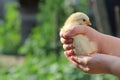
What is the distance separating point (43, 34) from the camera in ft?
21.3

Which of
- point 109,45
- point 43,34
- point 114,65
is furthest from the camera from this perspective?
point 43,34

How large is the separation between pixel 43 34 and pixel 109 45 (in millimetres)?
3610

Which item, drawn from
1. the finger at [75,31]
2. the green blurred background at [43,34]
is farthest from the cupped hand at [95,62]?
the green blurred background at [43,34]

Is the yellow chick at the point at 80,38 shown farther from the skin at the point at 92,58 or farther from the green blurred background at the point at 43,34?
the green blurred background at the point at 43,34

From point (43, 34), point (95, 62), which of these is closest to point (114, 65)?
point (95, 62)

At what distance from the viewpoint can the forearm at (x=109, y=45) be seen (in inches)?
113

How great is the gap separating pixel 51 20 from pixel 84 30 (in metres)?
3.86

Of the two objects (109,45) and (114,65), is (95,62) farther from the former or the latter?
(109,45)

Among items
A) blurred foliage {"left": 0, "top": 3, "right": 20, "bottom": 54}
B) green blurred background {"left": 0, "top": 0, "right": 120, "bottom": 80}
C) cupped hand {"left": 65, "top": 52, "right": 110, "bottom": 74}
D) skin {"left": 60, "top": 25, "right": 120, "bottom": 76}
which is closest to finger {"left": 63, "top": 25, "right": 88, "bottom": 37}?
skin {"left": 60, "top": 25, "right": 120, "bottom": 76}

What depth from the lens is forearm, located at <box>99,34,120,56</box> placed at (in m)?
2.88

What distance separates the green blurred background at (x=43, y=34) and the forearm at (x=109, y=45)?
1.00 meters

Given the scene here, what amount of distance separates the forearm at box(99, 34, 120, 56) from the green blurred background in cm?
100

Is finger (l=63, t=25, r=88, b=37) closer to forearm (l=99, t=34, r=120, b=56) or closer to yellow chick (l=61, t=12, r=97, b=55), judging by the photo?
yellow chick (l=61, t=12, r=97, b=55)

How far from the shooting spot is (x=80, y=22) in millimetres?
2697
